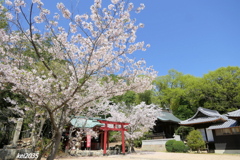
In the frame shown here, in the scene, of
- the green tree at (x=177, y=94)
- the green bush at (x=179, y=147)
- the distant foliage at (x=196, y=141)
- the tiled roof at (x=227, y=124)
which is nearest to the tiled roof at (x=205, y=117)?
the tiled roof at (x=227, y=124)

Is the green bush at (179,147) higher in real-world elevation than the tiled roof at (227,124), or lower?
lower

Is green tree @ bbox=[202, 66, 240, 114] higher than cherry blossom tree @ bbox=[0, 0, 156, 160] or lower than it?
higher

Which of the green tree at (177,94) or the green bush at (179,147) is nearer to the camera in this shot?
the green bush at (179,147)

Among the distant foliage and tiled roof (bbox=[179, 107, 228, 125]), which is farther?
tiled roof (bbox=[179, 107, 228, 125])

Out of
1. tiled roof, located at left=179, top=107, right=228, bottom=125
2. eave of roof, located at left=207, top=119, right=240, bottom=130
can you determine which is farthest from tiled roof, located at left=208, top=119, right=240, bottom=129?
tiled roof, located at left=179, top=107, right=228, bottom=125

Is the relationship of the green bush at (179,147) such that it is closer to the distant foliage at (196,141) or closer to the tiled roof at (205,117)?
the distant foliage at (196,141)

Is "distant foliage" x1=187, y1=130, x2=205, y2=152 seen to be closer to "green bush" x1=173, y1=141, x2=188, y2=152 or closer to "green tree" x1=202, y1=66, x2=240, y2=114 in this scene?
"green bush" x1=173, y1=141, x2=188, y2=152

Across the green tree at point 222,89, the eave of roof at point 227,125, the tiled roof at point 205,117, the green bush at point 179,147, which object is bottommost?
the green bush at point 179,147

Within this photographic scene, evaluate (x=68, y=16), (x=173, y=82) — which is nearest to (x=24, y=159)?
(x=68, y=16)

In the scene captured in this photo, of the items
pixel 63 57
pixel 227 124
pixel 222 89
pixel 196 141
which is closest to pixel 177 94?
pixel 222 89

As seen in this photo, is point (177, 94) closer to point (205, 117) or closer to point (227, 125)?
point (205, 117)

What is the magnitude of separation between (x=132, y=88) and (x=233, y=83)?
29.7 metres

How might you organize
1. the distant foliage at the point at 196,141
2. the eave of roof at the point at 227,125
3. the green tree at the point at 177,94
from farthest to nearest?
the green tree at the point at 177,94, the distant foliage at the point at 196,141, the eave of roof at the point at 227,125

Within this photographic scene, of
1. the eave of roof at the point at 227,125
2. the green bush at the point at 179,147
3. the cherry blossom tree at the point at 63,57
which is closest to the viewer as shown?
the cherry blossom tree at the point at 63,57
